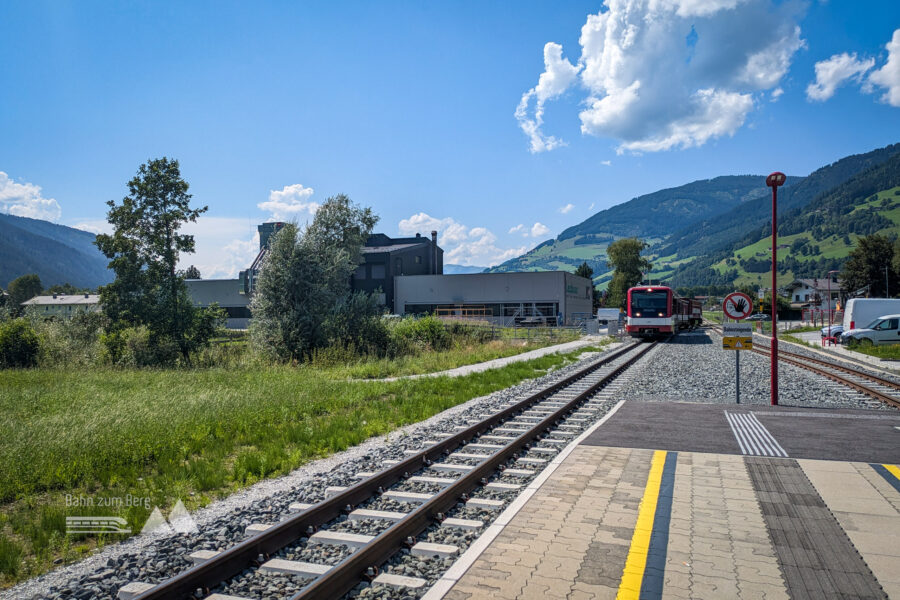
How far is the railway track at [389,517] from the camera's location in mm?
3832

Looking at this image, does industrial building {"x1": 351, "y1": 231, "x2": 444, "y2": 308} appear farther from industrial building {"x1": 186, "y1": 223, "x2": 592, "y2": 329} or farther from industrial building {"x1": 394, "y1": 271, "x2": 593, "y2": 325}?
industrial building {"x1": 394, "y1": 271, "x2": 593, "y2": 325}

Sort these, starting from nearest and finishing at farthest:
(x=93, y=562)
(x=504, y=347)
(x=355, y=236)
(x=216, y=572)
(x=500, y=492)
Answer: (x=216, y=572)
(x=93, y=562)
(x=500, y=492)
(x=504, y=347)
(x=355, y=236)

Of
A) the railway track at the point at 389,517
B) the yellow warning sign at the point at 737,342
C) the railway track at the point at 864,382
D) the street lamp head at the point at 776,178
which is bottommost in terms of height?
the railway track at the point at 864,382

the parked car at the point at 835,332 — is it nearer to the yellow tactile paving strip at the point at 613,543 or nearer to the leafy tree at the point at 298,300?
the leafy tree at the point at 298,300

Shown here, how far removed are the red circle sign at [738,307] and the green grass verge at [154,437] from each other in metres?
5.86

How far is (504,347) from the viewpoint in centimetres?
2945

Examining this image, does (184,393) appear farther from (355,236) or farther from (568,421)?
(355,236)

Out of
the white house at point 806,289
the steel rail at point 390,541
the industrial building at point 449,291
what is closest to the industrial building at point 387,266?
the industrial building at point 449,291

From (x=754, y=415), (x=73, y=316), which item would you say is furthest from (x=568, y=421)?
(x=73, y=316)

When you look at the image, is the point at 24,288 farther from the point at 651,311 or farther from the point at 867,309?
the point at 867,309

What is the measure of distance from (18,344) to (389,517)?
2234cm

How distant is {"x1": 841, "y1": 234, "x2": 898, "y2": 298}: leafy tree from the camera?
7169cm

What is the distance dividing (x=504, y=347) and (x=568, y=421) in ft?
64.0

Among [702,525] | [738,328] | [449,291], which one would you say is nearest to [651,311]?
[738,328]
